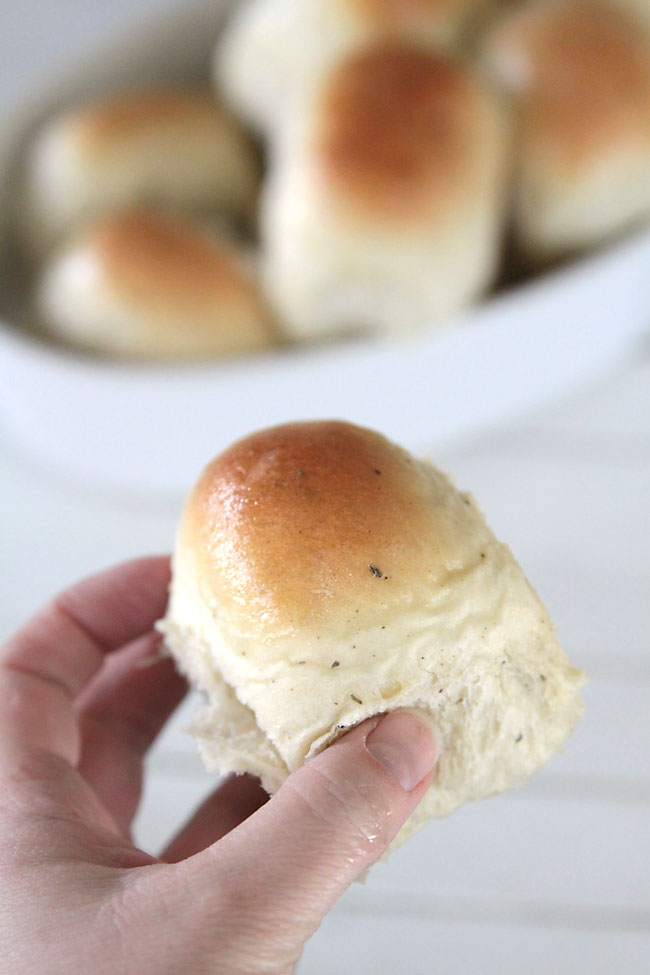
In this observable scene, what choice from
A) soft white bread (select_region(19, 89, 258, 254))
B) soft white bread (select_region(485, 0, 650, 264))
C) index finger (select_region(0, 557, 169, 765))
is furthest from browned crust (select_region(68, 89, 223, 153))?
index finger (select_region(0, 557, 169, 765))

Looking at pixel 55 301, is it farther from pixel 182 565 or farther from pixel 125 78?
pixel 182 565

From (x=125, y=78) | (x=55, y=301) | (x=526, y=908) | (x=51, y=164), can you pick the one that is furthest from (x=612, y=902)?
(x=125, y=78)

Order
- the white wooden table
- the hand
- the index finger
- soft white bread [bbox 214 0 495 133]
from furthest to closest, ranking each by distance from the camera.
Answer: soft white bread [bbox 214 0 495 133], the white wooden table, the index finger, the hand

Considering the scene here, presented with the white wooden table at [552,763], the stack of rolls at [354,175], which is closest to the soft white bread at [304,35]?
the stack of rolls at [354,175]

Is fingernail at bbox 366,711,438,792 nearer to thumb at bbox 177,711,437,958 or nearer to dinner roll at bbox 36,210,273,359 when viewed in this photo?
thumb at bbox 177,711,437,958

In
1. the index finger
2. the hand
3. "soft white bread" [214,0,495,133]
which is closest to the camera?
the hand

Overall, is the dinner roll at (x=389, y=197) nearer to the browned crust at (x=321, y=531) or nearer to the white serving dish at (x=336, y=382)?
the white serving dish at (x=336, y=382)
